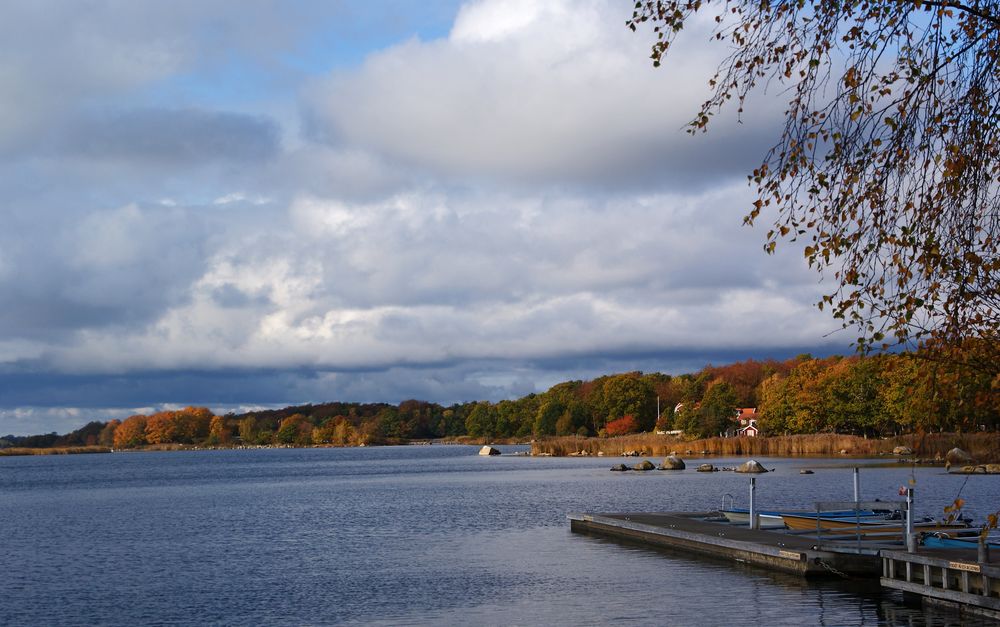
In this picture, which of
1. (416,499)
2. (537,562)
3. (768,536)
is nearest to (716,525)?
(768,536)

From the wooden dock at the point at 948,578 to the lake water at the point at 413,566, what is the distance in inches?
25.8

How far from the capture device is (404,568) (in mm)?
34469

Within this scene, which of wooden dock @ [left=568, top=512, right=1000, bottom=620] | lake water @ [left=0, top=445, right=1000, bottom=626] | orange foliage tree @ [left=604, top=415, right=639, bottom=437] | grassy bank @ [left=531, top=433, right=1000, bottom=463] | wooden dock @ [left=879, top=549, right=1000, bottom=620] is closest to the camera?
wooden dock @ [left=879, top=549, right=1000, bottom=620]

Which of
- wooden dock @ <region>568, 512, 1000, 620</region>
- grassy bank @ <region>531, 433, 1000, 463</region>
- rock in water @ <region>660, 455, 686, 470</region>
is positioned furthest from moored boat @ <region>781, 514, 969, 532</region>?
grassy bank @ <region>531, 433, 1000, 463</region>

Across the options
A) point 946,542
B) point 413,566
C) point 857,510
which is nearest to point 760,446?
point 413,566

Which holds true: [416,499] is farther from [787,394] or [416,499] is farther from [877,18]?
[787,394]

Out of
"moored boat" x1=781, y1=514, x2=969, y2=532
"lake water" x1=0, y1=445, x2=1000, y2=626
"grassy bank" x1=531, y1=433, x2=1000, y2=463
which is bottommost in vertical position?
"lake water" x1=0, y1=445, x2=1000, y2=626

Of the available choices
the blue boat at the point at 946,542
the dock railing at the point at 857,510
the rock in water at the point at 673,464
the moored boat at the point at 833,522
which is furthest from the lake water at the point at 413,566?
the rock in water at the point at 673,464

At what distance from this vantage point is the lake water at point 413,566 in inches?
1008

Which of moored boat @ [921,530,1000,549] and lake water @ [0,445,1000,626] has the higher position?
moored boat @ [921,530,1000,549]

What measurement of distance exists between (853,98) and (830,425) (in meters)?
134

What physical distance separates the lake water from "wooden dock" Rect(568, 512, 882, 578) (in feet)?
2.04

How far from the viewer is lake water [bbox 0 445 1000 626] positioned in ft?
84.0

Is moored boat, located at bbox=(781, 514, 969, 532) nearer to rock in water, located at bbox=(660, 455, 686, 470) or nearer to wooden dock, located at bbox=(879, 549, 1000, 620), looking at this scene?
wooden dock, located at bbox=(879, 549, 1000, 620)
